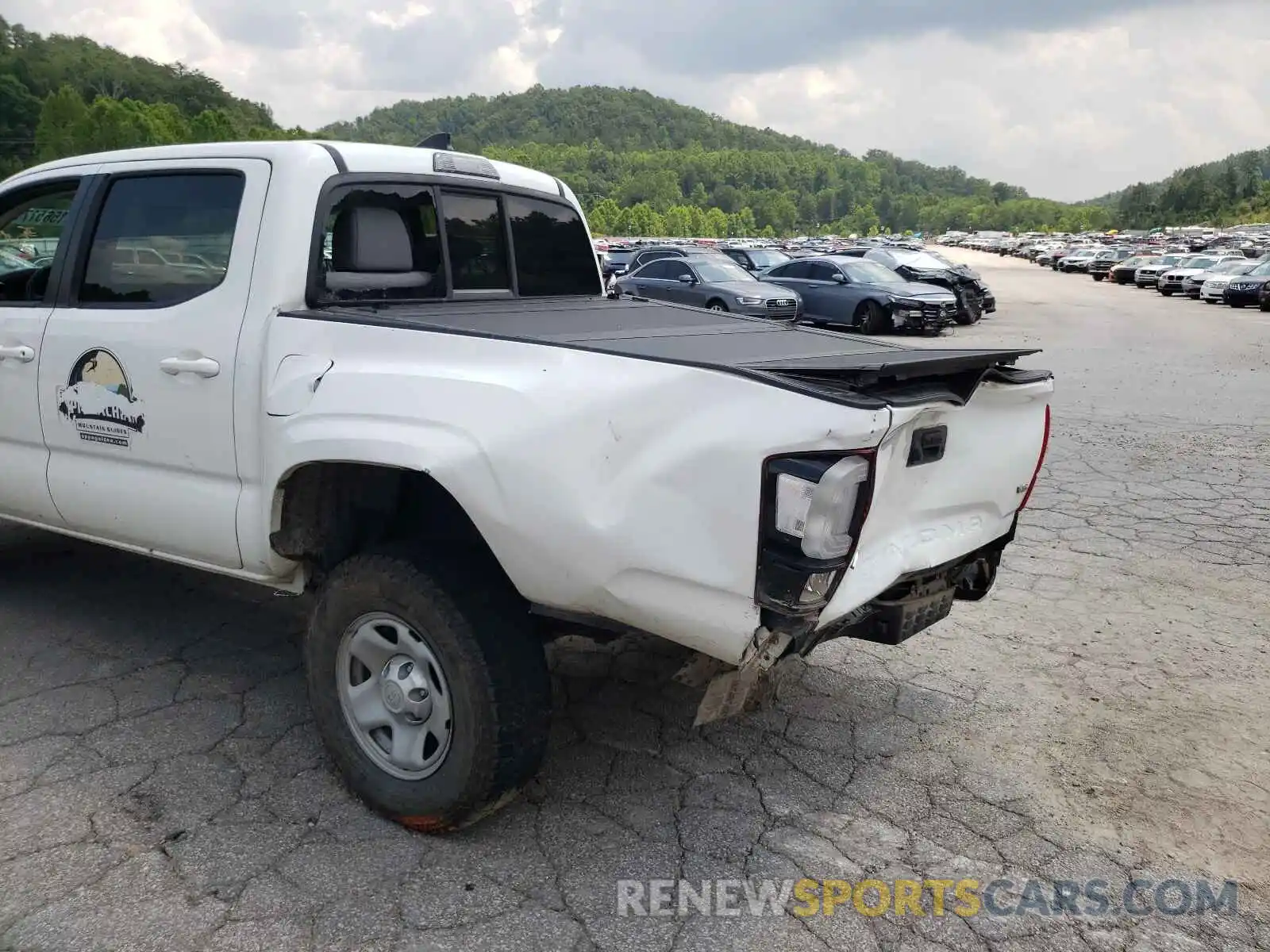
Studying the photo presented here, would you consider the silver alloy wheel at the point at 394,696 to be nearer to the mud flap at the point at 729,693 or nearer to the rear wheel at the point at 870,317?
the mud flap at the point at 729,693

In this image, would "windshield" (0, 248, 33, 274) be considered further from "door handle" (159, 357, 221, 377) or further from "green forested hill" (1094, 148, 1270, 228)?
"green forested hill" (1094, 148, 1270, 228)

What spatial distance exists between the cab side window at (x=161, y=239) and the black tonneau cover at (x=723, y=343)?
1.67 feet

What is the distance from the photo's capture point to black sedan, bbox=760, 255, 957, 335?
19.3 metres

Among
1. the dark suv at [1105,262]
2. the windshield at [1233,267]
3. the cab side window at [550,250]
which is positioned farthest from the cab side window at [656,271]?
the dark suv at [1105,262]

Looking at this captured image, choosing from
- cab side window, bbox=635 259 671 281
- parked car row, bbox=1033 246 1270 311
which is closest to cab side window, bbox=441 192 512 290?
cab side window, bbox=635 259 671 281

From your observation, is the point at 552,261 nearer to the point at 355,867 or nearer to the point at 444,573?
the point at 444,573

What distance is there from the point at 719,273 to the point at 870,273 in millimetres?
3289

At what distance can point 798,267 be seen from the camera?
21.6m

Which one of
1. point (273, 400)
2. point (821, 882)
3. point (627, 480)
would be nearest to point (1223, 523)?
point (821, 882)

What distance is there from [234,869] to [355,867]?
1.09ft

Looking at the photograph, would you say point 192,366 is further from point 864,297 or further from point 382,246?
point 864,297

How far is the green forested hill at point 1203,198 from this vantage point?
124m

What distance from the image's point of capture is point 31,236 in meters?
4.25

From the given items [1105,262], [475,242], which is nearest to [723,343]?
[475,242]
